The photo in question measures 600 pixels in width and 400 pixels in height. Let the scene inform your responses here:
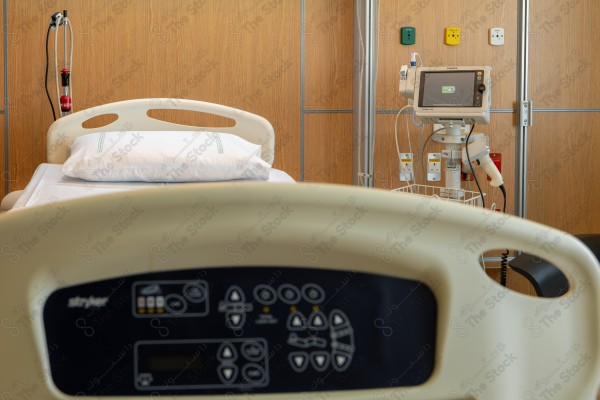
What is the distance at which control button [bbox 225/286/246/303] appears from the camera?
0.74 metres

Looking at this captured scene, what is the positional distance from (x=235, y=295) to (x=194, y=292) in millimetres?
37

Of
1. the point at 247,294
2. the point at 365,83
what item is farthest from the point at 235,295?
the point at 365,83

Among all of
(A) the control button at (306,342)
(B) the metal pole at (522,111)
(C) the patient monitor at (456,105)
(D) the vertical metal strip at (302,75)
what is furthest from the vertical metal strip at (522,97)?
(A) the control button at (306,342)

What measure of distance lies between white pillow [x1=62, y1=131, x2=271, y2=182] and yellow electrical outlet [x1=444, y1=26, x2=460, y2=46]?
1.63 meters

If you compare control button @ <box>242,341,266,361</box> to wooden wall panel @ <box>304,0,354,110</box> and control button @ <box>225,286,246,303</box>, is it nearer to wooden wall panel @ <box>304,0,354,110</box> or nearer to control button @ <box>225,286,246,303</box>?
control button @ <box>225,286,246,303</box>

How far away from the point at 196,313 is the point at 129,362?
80 millimetres

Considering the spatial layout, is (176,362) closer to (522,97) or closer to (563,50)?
(522,97)

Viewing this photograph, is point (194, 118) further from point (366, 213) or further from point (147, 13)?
point (366, 213)

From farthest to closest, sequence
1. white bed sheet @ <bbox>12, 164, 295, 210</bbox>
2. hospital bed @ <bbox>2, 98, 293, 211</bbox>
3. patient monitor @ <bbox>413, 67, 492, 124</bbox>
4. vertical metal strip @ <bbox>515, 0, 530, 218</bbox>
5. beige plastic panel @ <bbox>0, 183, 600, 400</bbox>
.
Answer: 1. vertical metal strip @ <bbox>515, 0, 530, 218</bbox>
2. patient monitor @ <bbox>413, 67, 492, 124</bbox>
3. hospital bed @ <bbox>2, 98, 293, 211</bbox>
4. white bed sheet @ <bbox>12, 164, 295, 210</bbox>
5. beige plastic panel @ <bbox>0, 183, 600, 400</bbox>

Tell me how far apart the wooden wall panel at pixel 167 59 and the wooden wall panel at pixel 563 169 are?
1260 mm

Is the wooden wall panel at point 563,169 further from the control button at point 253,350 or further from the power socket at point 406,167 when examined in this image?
the control button at point 253,350

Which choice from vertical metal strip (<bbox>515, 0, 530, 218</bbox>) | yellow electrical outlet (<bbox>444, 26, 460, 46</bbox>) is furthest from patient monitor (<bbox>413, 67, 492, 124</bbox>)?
yellow electrical outlet (<bbox>444, 26, 460, 46</bbox>)

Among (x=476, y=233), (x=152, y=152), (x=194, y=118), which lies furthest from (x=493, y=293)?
(x=194, y=118)

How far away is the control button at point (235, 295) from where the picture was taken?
2.41 ft
